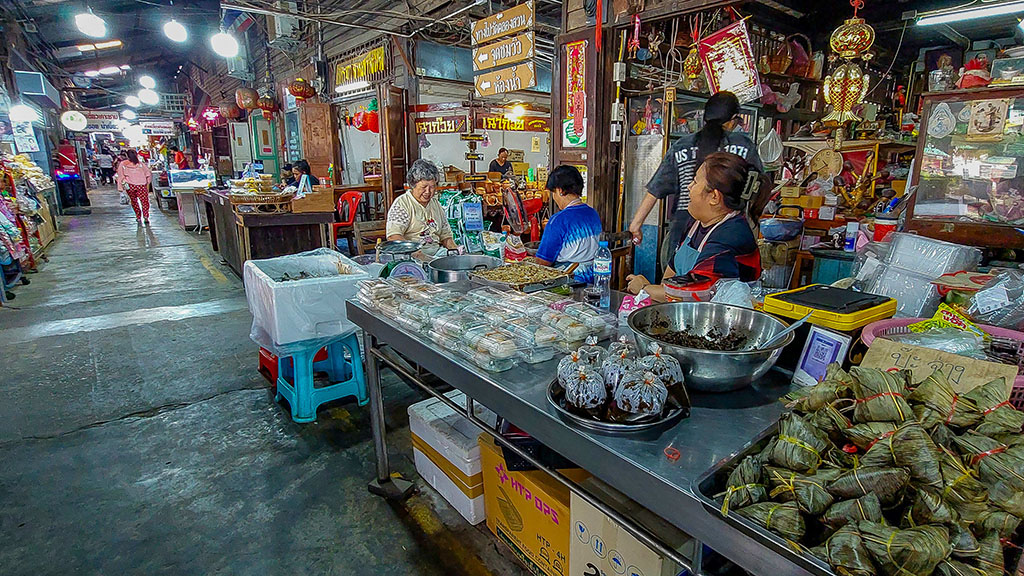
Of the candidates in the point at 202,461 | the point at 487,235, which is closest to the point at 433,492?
the point at 202,461

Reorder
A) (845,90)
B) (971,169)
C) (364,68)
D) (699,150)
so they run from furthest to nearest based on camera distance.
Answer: (364,68) < (845,90) < (699,150) < (971,169)

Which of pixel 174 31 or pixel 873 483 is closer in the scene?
pixel 873 483

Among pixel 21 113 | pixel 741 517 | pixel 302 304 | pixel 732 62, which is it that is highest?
pixel 21 113

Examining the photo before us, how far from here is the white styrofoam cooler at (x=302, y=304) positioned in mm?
3027

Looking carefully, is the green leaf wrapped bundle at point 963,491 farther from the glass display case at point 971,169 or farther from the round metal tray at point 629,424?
the glass display case at point 971,169

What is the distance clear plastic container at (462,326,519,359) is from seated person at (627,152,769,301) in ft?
2.56

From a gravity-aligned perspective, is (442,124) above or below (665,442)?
above

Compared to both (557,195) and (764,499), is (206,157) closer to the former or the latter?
(557,195)

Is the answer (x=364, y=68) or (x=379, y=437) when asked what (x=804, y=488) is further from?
(x=364, y=68)

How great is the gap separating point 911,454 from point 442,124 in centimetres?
782

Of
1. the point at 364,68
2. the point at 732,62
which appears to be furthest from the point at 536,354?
the point at 364,68

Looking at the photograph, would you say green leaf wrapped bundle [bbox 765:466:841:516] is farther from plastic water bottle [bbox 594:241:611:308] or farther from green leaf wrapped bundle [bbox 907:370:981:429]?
plastic water bottle [bbox 594:241:611:308]

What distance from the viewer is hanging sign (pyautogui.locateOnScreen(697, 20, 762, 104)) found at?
157 inches

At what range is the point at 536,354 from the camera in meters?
1.68
